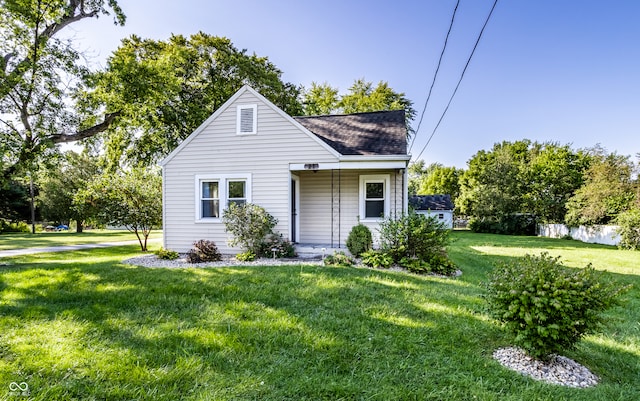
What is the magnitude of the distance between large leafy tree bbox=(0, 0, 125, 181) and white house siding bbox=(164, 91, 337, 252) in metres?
4.11

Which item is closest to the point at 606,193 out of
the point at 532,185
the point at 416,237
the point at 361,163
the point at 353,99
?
the point at 532,185

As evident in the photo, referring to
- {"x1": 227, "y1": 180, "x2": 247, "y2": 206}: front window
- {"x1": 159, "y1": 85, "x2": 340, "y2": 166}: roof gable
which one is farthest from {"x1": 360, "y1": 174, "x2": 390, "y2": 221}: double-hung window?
{"x1": 227, "y1": 180, "x2": 247, "y2": 206}: front window

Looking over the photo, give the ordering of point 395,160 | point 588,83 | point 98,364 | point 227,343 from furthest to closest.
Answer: point 588,83, point 395,160, point 227,343, point 98,364

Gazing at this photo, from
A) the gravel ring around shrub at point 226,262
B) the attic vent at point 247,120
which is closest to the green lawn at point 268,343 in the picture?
the gravel ring around shrub at point 226,262

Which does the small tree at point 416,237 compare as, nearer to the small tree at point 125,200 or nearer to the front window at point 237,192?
the front window at point 237,192

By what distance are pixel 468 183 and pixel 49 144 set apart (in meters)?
39.7

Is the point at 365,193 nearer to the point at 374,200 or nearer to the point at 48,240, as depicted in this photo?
the point at 374,200

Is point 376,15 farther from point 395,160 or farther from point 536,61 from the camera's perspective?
point 536,61

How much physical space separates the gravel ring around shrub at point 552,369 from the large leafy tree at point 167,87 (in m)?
13.7

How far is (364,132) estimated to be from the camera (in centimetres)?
1128

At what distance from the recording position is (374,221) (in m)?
9.97

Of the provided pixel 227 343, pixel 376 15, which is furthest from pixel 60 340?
pixel 376 15

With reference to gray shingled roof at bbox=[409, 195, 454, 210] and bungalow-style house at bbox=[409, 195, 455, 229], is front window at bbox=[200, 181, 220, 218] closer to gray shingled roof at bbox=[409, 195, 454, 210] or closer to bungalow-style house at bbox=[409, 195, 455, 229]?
bungalow-style house at bbox=[409, 195, 455, 229]

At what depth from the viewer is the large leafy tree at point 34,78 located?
9.16 m
